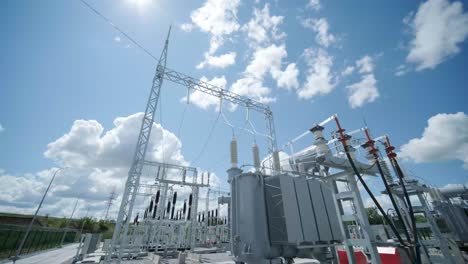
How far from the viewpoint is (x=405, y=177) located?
1023 centimetres

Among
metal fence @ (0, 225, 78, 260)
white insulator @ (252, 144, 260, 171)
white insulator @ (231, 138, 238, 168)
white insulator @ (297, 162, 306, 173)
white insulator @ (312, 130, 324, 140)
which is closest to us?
white insulator @ (312, 130, 324, 140)

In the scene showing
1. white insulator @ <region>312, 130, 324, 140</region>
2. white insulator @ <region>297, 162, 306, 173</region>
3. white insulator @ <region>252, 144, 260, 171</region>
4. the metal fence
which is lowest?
the metal fence

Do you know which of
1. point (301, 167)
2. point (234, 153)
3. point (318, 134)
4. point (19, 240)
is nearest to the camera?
point (318, 134)

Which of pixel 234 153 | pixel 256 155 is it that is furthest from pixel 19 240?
pixel 256 155

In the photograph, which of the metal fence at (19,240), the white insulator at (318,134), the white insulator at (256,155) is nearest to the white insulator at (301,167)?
the white insulator at (318,134)

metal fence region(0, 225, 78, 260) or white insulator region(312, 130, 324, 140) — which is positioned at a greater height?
white insulator region(312, 130, 324, 140)

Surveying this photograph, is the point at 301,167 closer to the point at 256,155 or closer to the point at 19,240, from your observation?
the point at 256,155

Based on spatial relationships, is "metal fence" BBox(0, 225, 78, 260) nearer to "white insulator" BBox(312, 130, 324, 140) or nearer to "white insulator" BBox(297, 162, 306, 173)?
"white insulator" BBox(297, 162, 306, 173)

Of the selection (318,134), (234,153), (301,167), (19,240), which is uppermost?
(234,153)

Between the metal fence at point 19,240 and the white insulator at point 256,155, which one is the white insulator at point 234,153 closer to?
the white insulator at point 256,155

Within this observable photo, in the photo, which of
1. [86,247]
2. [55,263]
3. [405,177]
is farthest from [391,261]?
[86,247]

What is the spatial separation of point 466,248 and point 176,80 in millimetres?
22707

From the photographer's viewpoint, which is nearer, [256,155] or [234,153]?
[234,153]

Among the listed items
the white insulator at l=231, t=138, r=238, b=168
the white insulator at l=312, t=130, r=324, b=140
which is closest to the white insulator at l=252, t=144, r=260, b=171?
the white insulator at l=231, t=138, r=238, b=168
